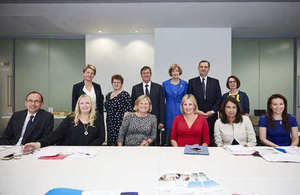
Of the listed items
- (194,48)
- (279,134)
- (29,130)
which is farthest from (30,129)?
(194,48)

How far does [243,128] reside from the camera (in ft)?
7.33

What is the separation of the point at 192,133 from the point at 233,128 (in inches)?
18.8

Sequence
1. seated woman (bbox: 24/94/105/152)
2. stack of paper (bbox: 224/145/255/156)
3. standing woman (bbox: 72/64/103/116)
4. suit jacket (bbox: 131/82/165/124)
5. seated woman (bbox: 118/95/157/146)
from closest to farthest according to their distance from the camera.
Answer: stack of paper (bbox: 224/145/255/156) → seated woman (bbox: 24/94/105/152) → seated woman (bbox: 118/95/157/146) → standing woman (bbox: 72/64/103/116) → suit jacket (bbox: 131/82/165/124)

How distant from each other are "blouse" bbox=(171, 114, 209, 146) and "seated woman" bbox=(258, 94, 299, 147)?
695 millimetres

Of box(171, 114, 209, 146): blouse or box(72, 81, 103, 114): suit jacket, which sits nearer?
box(171, 114, 209, 146): blouse

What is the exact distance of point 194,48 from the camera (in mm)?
4793

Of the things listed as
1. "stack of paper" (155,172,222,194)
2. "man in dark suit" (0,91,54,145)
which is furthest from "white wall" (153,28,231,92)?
"stack of paper" (155,172,222,194)

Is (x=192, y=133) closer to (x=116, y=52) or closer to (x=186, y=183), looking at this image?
(x=186, y=183)

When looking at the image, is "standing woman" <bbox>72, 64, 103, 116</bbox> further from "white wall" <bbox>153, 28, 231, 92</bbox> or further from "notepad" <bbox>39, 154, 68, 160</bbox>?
"white wall" <bbox>153, 28, 231, 92</bbox>

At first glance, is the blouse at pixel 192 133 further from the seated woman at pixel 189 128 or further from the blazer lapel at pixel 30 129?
the blazer lapel at pixel 30 129

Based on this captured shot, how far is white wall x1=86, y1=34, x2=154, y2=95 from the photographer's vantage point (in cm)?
526

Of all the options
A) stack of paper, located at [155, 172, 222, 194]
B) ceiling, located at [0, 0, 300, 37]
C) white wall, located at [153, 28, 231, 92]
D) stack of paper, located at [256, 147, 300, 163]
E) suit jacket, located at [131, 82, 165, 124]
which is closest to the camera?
stack of paper, located at [155, 172, 222, 194]

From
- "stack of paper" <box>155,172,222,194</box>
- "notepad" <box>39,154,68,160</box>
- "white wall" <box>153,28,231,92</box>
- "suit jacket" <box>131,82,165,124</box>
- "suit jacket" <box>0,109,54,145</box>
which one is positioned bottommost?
"stack of paper" <box>155,172,222,194</box>

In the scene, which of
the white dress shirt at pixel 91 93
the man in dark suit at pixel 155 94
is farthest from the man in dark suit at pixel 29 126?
the man in dark suit at pixel 155 94
